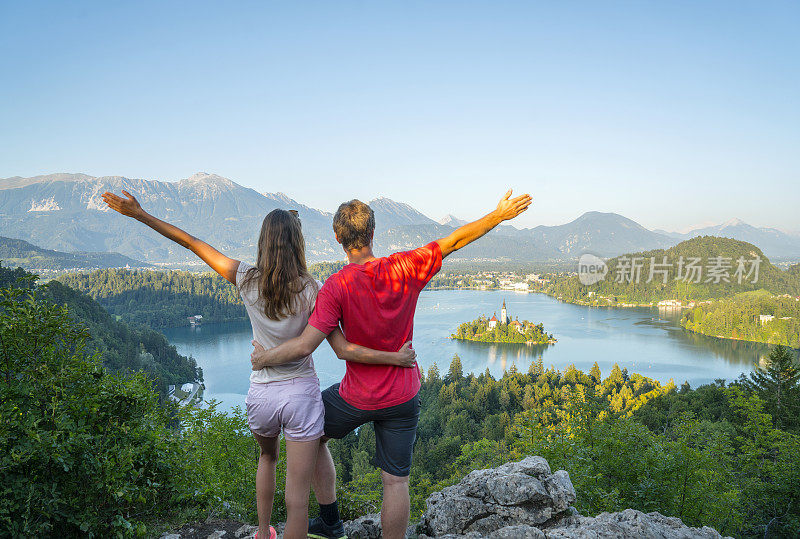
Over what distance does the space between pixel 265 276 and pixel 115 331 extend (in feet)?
188

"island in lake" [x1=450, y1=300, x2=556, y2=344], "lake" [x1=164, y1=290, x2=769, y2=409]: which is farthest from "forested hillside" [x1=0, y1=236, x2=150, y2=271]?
"island in lake" [x1=450, y1=300, x2=556, y2=344]

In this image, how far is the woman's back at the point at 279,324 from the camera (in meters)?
2.08

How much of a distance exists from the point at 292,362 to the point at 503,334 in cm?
7484

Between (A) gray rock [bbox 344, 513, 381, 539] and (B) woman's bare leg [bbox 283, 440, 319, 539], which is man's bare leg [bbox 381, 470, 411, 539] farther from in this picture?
(A) gray rock [bbox 344, 513, 381, 539]

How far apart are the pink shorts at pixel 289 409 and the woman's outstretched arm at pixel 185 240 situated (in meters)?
0.53

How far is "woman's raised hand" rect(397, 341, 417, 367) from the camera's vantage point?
6.75 feet

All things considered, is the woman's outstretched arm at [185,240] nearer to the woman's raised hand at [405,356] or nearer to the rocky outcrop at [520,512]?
the woman's raised hand at [405,356]

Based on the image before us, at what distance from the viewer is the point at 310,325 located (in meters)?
2.01

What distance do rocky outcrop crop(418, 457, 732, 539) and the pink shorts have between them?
137cm

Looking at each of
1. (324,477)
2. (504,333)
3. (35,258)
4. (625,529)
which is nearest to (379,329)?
(324,477)

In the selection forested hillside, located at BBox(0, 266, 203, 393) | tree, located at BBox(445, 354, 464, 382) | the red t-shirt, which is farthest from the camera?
tree, located at BBox(445, 354, 464, 382)

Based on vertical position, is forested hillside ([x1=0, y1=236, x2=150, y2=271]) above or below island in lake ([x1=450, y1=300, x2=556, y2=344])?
above

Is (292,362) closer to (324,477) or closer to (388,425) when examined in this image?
(388,425)

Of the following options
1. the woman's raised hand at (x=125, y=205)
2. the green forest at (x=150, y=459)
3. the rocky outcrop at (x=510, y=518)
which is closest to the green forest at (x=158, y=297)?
the green forest at (x=150, y=459)
